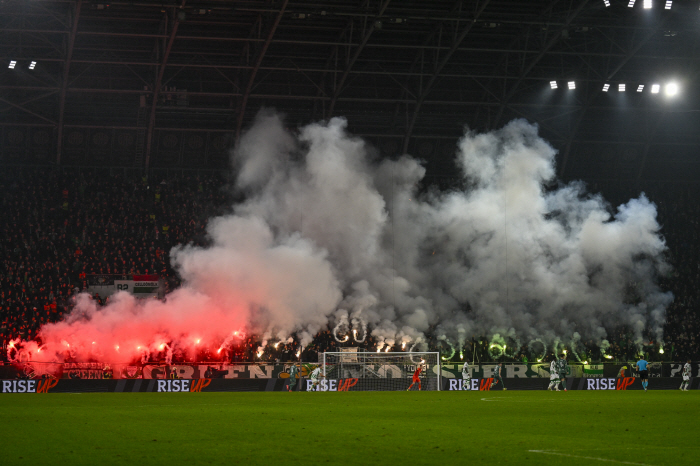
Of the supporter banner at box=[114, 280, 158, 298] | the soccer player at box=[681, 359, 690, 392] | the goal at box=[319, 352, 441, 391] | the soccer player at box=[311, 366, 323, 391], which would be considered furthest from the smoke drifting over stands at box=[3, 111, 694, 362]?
the soccer player at box=[681, 359, 690, 392]

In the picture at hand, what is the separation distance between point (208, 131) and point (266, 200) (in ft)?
21.1

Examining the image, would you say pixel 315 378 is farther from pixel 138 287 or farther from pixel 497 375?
pixel 138 287

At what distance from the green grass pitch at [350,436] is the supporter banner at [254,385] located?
15264mm

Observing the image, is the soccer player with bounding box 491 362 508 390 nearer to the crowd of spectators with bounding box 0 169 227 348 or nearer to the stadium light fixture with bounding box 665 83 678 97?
the crowd of spectators with bounding box 0 169 227 348

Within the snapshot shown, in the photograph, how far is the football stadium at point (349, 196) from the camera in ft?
122

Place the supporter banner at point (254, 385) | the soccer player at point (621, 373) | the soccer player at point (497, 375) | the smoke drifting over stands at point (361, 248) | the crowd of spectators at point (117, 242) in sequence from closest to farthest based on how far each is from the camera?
the supporter banner at point (254, 385)
the soccer player at point (497, 375)
the soccer player at point (621, 373)
the crowd of spectators at point (117, 242)
the smoke drifting over stands at point (361, 248)

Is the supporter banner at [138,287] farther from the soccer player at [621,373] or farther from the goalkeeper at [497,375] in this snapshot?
the soccer player at [621,373]

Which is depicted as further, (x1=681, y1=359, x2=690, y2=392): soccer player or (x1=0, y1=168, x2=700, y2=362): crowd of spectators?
(x1=0, y1=168, x2=700, y2=362): crowd of spectators

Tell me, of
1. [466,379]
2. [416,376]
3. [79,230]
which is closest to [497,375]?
[466,379]

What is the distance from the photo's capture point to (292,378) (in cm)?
3550

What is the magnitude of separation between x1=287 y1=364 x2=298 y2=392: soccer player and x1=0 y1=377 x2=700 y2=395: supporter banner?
0.17 metres

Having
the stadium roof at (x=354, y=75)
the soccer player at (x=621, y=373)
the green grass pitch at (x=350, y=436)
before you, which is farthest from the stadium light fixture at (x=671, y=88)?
the green grass pitch at (x=350, y=436)

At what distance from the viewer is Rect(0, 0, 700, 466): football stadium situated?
37.1 metres

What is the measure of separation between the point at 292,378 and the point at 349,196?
43.1ft
